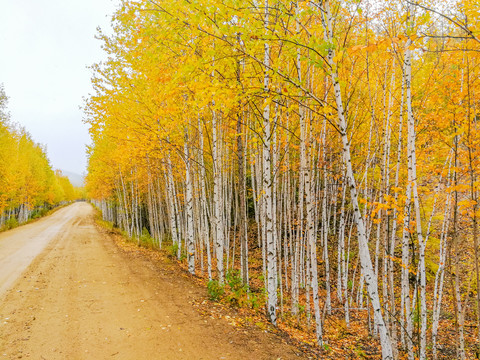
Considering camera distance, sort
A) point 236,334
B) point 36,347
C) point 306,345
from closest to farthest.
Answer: point 36,347 → point 236,334 → point 306,345

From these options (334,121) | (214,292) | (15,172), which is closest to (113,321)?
(214,292)

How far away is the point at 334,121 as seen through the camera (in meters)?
4.16

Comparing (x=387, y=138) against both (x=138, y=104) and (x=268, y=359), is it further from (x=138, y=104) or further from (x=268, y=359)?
(x=138, y=104)

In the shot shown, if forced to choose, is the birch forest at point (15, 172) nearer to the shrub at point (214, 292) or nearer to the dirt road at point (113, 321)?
the dirt road at point (113, 321)

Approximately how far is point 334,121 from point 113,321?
5.95m

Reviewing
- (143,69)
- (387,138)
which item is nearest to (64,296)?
(143,69)

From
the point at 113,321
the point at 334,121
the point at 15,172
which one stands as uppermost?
the point at 15,172

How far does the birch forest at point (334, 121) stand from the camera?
3.56m

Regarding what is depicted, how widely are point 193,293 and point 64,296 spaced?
330 centimetres

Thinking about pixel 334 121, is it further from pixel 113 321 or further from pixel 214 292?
pixel 113 321

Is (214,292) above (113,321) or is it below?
below

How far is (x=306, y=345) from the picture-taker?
533 centimetres

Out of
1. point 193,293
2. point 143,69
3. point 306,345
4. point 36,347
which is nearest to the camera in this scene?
point 36,347

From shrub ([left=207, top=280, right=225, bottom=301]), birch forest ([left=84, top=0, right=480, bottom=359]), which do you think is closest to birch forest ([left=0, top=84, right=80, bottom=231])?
birch forest ([left=84, top=0, right=480, bottom=359])
